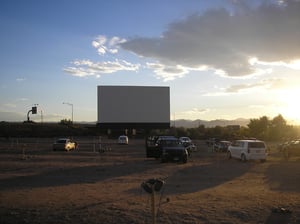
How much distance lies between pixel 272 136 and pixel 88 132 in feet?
139

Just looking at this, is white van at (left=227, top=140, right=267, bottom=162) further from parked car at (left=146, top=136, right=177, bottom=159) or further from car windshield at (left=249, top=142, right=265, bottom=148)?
parked car at (left=146, top=136, right=177, bottom=159)

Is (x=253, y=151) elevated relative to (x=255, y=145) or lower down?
lower down

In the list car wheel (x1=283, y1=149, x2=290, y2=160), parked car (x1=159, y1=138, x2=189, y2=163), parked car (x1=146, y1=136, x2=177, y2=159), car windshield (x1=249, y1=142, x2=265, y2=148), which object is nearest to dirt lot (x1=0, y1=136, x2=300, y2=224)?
parked car (x1=159, y1=138, x2=189, y2=163)

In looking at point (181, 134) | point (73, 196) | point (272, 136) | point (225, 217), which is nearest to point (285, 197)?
point (225, 217)

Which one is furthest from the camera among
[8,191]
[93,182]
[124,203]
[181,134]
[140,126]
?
[181,134]

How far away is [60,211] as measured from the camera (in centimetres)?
Result: 1183

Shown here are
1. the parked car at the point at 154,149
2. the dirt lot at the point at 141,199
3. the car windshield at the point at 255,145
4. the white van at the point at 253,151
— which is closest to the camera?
the dirt lot at the point at 141,199

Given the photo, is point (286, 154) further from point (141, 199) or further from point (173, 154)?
point (141, 199)

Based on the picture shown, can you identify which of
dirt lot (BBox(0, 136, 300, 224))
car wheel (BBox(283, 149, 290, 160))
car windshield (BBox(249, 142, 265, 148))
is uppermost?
car windshield (BBox(249, 142, 265, 148))

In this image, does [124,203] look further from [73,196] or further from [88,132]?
[88,132]

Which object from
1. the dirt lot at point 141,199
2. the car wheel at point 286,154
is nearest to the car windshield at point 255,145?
the car wheel at point 286,154

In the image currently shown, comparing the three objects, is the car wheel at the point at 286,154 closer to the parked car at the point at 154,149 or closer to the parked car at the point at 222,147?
the parked car at the point at 154,149

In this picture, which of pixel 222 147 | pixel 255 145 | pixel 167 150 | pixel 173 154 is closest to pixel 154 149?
pixel 167 150

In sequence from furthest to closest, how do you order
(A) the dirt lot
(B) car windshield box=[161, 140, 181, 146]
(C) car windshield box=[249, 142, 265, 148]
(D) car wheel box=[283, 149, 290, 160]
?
(D) car wheel box=[283, 149, 290, 160] → (B) car windshield box=[161, 140, 181, 146] → (C) car windshield box=[249, 142, 265, 148] → (A) the dirt lot
